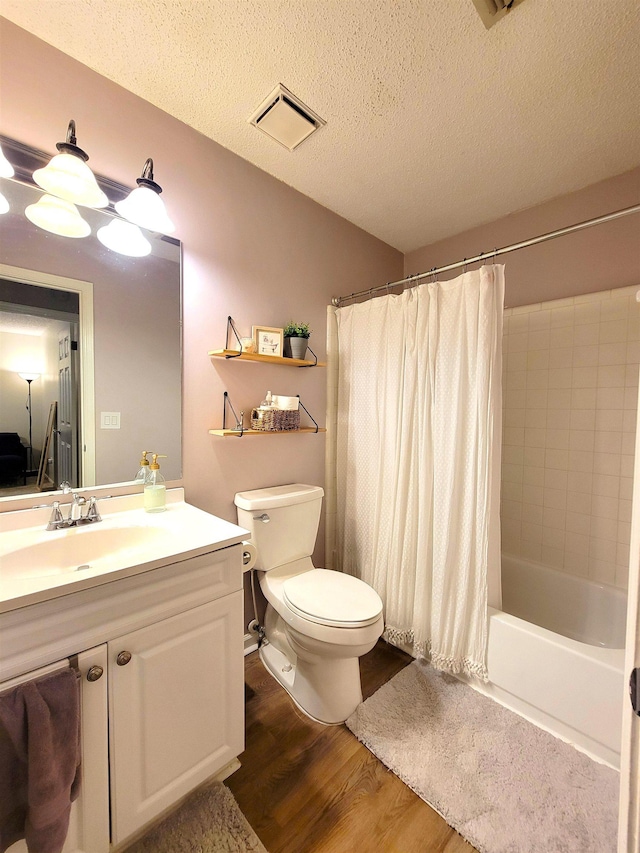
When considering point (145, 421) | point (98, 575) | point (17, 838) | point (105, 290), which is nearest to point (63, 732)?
point (17, 838)

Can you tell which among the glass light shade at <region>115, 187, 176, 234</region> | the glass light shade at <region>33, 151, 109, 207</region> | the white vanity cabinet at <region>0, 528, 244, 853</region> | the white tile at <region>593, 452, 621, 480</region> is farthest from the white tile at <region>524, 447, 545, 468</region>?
the glass light shade at <region>33, 151, 109, 207</region>

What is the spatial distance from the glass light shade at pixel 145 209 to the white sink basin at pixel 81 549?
3.57ft

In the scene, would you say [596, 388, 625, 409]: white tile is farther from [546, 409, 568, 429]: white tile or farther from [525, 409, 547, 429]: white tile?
[525, 409, 547, 429]: white tile

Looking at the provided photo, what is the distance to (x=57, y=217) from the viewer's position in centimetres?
114

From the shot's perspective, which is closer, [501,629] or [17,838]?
[17,838]

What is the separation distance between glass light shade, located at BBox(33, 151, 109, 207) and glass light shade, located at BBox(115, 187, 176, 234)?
11 cm

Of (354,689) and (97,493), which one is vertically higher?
(97,493)

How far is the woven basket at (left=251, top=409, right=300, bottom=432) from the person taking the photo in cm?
162

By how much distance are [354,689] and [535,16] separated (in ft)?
7.83

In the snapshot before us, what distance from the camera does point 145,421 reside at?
4.50 feet

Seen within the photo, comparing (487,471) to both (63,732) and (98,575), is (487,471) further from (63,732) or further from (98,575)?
(63,732)

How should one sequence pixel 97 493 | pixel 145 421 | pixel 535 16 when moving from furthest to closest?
pixel 145 421 → pixel 97 493 → pixel 535 16

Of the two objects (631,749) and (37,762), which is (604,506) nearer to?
(631,749)

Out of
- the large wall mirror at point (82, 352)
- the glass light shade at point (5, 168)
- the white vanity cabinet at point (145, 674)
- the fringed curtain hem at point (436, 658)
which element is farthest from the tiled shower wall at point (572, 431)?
the glass light shade at point (5, 168)
